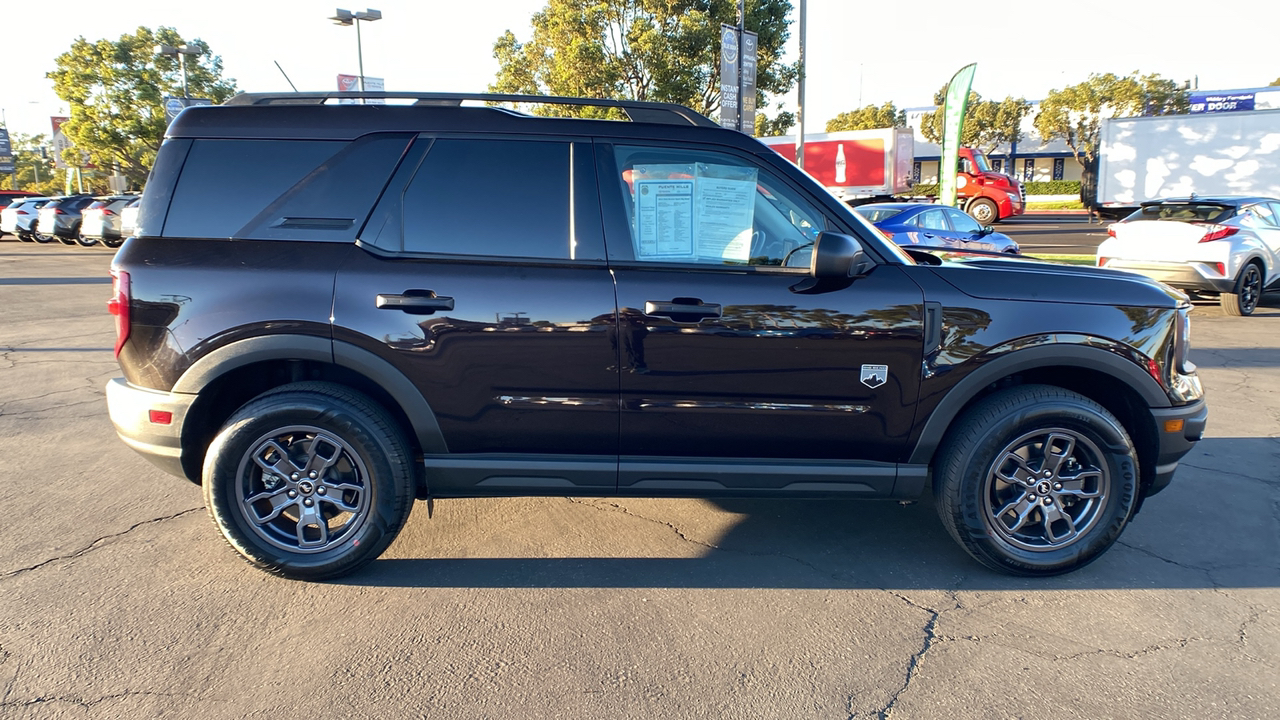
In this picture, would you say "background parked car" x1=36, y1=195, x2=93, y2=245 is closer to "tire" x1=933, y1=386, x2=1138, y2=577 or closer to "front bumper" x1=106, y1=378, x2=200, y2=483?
"front bumper" x1=106, y1=378, x2=200, y2=483

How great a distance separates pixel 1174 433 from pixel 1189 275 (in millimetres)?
8670

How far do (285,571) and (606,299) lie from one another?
72.5 inches

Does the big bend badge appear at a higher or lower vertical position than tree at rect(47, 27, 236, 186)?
lower

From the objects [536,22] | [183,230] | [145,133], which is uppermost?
[536,22]

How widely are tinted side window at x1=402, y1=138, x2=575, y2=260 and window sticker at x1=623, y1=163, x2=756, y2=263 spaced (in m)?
0.33

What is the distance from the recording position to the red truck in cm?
2706

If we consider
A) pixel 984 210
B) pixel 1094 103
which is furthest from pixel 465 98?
pixel 1094 103

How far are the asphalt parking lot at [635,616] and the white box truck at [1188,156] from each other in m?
22.7

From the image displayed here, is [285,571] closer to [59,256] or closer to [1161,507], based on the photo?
[1161,507]

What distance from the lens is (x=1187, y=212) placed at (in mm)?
10953

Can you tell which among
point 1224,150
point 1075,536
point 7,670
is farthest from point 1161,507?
point 1224,150

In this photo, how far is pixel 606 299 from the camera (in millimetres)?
3389

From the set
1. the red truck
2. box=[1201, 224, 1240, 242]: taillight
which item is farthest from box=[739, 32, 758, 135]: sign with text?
the red truck

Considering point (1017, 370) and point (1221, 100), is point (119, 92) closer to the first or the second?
Answer: point (1017, 370)
